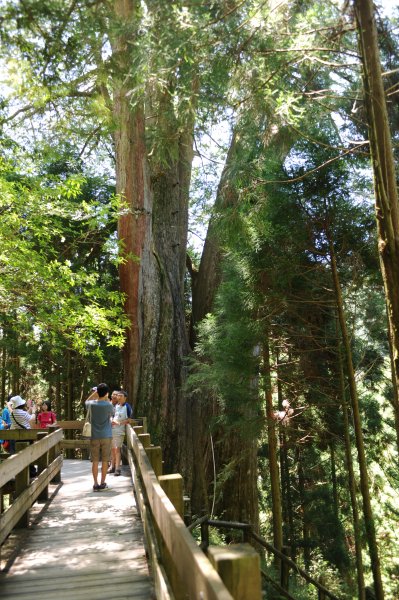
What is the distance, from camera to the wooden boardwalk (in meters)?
4.06

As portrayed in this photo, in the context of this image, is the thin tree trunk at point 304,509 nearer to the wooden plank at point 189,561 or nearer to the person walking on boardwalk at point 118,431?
the person walking on boardwalk at point 118,431

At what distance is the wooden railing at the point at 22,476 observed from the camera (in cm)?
464

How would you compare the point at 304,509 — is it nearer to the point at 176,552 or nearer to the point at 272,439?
the point at 272,439

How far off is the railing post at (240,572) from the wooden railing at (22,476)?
3009 millimetres

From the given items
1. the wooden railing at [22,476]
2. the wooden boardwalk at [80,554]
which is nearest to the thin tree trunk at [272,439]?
the wooden boardwalk at [80,554]

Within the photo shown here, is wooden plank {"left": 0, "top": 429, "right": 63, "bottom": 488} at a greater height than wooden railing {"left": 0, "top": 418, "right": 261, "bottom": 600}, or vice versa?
wooden plank {"left": 0, "top": 429, "right": 63, "bottom": 488}

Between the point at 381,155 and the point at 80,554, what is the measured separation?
4.58m

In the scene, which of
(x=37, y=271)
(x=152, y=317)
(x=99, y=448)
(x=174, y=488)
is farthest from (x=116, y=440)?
(x=174, y=488)

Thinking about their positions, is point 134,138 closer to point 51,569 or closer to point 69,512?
point 69,512

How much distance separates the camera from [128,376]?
47.9ft

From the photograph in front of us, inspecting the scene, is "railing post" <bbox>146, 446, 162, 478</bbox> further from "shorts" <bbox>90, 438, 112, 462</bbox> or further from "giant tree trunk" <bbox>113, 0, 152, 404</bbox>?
"giant tree trunk" <bbox>113, 0, 152, 404</bbox>

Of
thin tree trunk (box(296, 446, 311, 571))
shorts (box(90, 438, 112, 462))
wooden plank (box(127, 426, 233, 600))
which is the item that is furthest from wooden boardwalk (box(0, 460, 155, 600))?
thin tree trunk (box(296, 446, 311, 571))

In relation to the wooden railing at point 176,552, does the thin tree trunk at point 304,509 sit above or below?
below

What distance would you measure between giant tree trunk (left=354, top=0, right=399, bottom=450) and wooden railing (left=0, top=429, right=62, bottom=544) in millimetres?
3504
